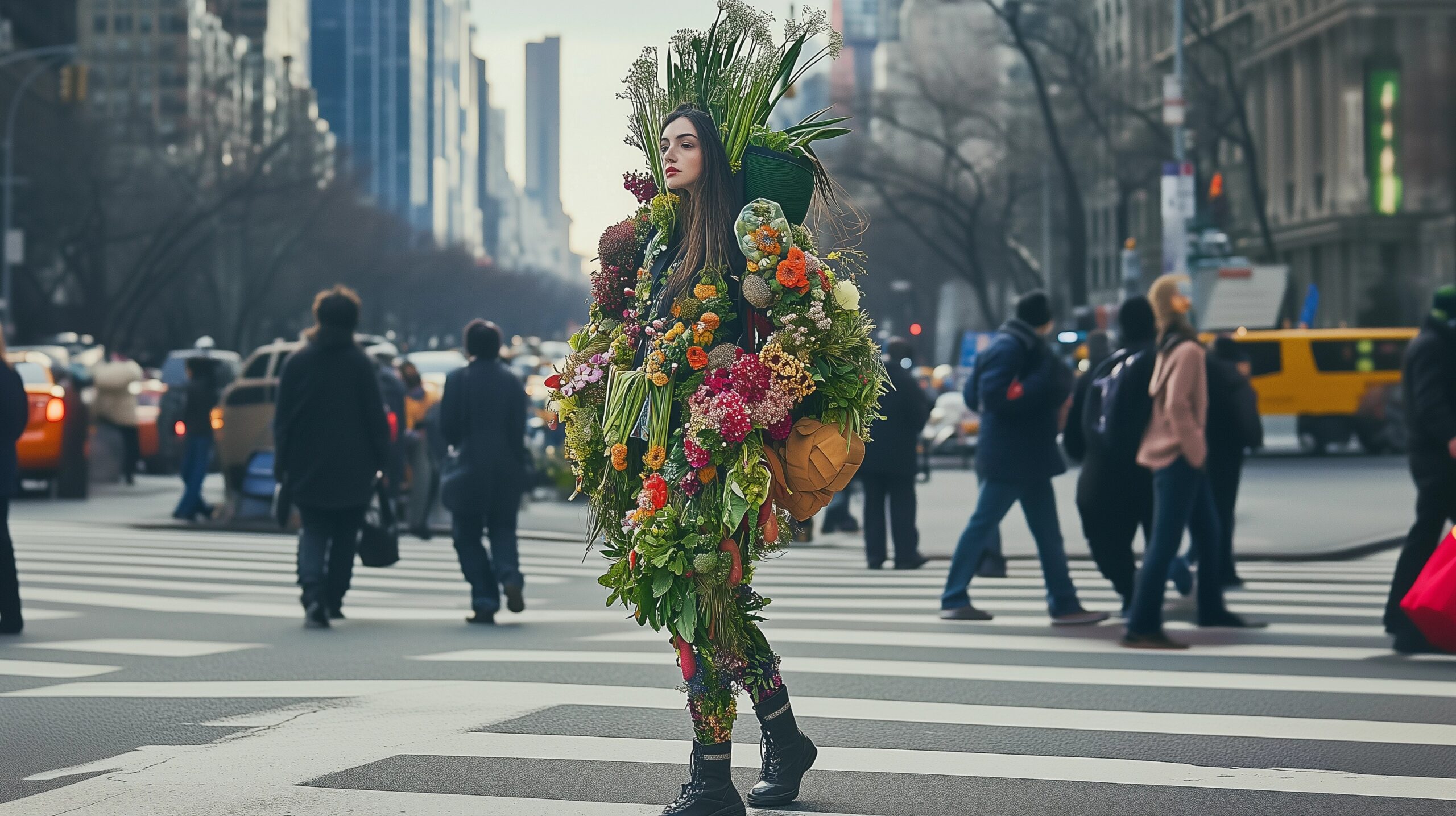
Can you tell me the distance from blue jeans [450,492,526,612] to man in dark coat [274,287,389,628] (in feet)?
1.85

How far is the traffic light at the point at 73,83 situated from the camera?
36812mm

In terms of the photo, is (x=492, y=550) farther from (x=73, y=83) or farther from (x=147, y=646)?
(x=73, y=83)

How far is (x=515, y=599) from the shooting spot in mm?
10281

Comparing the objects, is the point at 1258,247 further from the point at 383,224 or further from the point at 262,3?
the point at 262,3

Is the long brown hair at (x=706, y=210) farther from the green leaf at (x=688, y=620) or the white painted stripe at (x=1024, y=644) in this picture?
the white painted stripe at (x=1024, y=644)

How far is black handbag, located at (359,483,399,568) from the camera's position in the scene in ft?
33.8

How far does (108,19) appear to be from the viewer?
420 ft

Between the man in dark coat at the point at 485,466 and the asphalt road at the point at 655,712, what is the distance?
0.27 meters

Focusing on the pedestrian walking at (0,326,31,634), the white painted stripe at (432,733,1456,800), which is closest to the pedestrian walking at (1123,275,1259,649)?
the white painted stripe at (432,733,1456,800)

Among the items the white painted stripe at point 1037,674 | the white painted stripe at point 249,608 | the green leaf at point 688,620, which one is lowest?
the white painted stripe at point 249,608

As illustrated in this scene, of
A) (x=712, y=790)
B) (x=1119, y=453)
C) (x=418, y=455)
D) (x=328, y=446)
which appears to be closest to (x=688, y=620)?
(x=712, y=790)

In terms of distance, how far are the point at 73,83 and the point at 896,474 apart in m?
28.8

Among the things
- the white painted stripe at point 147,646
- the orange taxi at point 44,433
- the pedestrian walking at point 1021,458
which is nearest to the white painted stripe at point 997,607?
the pedestrian walking at point 1021,458

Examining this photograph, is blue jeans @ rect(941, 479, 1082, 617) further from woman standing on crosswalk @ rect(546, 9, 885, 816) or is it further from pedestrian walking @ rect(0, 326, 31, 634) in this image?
pedestrian walking @ rect(0, 326, 31, 634)
